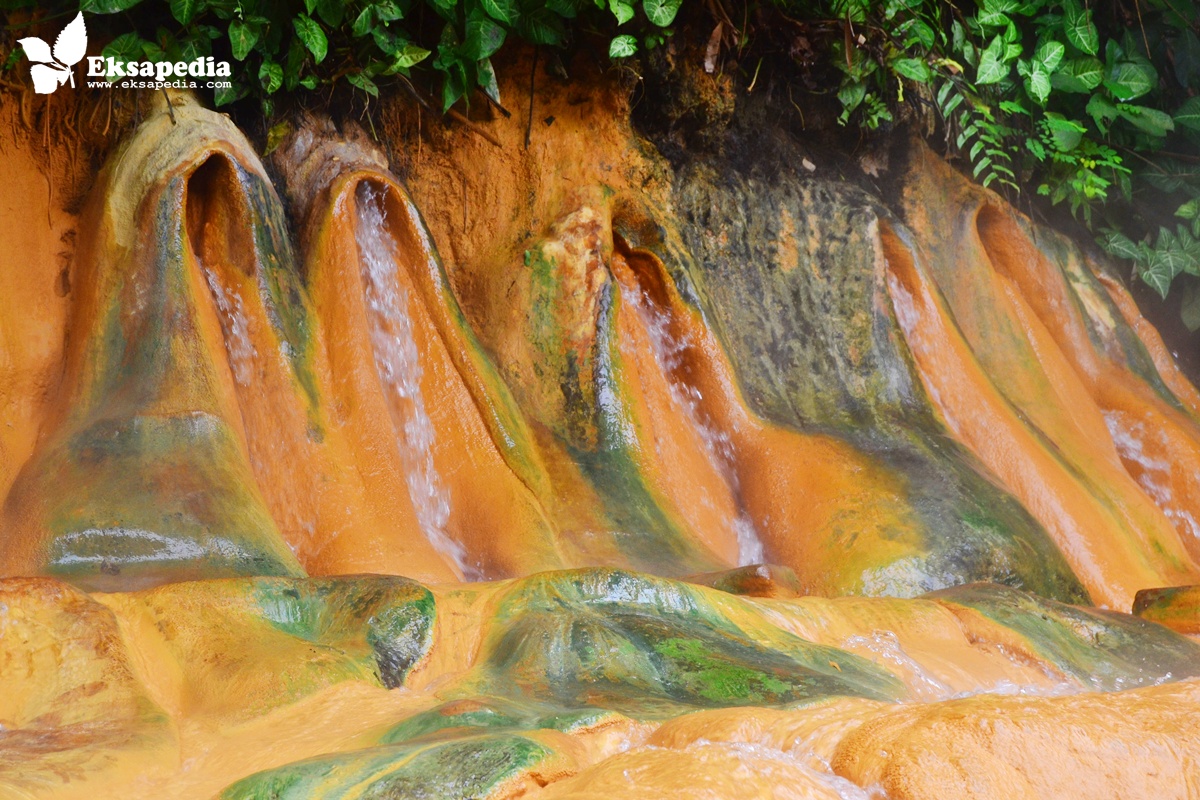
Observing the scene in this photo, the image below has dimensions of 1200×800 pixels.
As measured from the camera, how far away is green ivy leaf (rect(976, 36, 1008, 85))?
6.00m

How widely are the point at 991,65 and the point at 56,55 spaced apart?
4308 mm

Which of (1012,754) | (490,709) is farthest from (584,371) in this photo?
(1012,754)

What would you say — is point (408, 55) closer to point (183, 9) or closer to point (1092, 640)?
point (183, 9)

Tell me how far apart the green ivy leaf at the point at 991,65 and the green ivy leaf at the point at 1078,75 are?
64 centimetres

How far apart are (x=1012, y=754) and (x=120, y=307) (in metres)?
3.27

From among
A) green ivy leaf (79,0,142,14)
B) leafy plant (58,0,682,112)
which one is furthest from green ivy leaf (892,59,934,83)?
green ivy leaf (79,0,142,14)

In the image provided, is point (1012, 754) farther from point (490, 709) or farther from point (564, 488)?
point (564, 488)

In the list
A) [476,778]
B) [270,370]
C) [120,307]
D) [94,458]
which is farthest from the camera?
[270,370]

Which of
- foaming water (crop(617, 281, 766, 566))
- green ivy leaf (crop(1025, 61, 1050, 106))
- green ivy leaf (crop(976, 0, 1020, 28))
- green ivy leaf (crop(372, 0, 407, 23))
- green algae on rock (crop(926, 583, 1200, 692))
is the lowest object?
green algae on rock (crop(926, 583, 1200, 692))

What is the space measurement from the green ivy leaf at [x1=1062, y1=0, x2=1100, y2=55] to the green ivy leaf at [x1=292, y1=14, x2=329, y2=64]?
13.1 feet

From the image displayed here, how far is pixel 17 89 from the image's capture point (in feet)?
14.6

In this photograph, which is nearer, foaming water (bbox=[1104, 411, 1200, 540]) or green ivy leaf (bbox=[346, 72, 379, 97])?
green ivy leaf (bbox=[346, 72, 379, 97])

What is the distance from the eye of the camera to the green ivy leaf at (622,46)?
16.6ft

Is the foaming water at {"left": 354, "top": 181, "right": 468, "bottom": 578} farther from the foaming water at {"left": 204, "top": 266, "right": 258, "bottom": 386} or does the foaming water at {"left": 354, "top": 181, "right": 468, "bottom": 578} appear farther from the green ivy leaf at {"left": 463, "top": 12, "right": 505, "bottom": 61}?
the green ivy leaf at {"left": 463, "top": 12, "right": 505, "bottom": 61}
